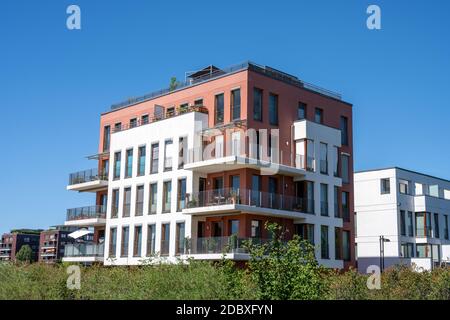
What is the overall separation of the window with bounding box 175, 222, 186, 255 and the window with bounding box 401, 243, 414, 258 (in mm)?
24142

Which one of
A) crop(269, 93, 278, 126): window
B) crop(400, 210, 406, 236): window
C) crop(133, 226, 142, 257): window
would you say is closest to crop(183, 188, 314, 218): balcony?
crop(269, 93, 278, 126): window

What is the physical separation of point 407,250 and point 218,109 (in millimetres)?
25447

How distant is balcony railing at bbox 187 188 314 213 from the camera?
35.7 meters

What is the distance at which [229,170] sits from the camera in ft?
124

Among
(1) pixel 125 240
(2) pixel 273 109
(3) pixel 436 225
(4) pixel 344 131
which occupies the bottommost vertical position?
(1) pixel 125 240

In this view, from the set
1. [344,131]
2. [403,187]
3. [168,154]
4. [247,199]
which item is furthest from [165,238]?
[403,187]

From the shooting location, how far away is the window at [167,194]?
1606 inches

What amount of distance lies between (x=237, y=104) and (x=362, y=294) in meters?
21.5

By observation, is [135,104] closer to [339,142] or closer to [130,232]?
[130,232]

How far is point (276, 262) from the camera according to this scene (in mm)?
17156

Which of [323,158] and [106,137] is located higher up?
[106,137]

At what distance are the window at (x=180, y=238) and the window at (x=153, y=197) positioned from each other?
322 centimetres

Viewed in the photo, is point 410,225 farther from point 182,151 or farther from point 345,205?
point 182,151
